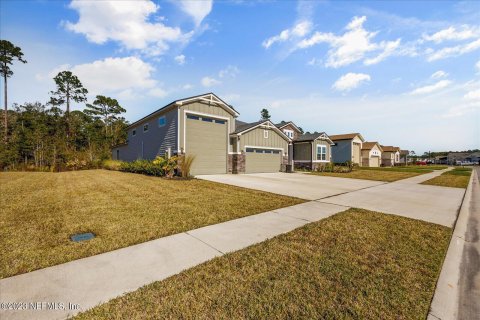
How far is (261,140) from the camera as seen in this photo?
62.7 feet

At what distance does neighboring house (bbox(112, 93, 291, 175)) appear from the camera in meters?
14.9

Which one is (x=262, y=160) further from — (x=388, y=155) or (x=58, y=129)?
(x=388, y=155)

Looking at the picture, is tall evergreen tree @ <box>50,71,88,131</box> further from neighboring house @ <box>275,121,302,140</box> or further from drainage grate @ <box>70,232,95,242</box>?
drainage grate @ <box>70,232,95,242</box>

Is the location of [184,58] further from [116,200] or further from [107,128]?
[107,128]

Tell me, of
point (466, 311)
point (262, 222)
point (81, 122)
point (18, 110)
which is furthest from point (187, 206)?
point (18, 110)

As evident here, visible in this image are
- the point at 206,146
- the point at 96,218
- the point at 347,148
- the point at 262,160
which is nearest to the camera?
the point at 96,218

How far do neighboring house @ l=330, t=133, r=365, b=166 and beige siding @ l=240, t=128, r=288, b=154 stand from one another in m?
15.5

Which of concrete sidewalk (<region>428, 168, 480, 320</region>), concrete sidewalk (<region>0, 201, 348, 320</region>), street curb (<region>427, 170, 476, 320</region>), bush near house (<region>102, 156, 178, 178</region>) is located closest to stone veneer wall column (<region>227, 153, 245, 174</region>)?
bush near house (<region>102, 156, 178, 178</region>)

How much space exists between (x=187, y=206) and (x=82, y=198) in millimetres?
3818

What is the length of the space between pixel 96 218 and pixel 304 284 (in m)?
4.79

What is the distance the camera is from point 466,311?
6.93 ft

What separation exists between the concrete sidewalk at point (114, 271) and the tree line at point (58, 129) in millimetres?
21954

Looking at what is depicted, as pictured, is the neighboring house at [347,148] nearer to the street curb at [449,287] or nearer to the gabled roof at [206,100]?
the gabled roof at [206,100]

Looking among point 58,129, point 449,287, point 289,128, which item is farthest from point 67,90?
point 449,287
